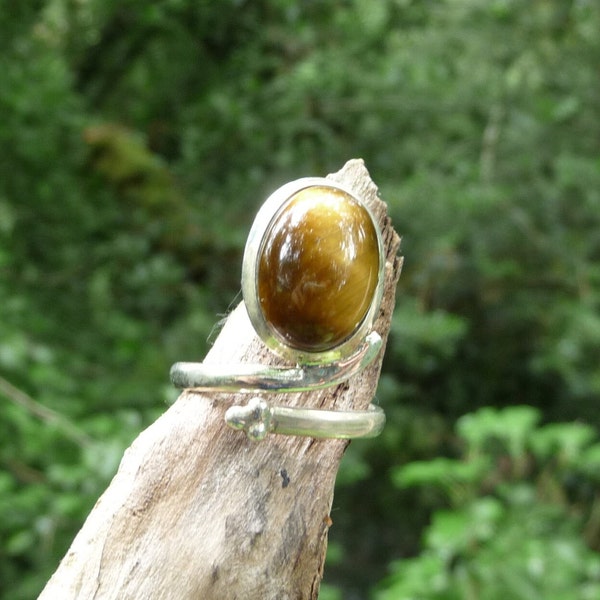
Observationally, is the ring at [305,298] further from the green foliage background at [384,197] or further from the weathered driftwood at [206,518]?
the green foliage background at [384,197]

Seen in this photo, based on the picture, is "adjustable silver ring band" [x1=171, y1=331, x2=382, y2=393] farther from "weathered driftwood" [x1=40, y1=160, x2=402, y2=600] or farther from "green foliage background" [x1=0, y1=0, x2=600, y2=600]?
"green foliage background" [x1=0, y1=0, x2=600, y2=600]

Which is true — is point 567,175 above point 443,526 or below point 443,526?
above

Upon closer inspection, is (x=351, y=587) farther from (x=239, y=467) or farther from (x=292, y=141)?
(x=239, y=467)

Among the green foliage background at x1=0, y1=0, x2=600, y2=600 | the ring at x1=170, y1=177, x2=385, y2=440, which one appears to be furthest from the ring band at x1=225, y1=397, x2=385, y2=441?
the green foliage background at x1=0, y1=0, x2=600, y2=600

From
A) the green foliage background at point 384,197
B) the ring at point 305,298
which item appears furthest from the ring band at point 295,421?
the green foliage background at point 384,197

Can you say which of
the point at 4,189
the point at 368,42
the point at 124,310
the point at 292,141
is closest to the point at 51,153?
the point at 4,189

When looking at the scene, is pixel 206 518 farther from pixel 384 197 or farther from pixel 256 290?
pixel 384 197

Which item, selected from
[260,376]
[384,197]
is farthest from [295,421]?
[384,197]
